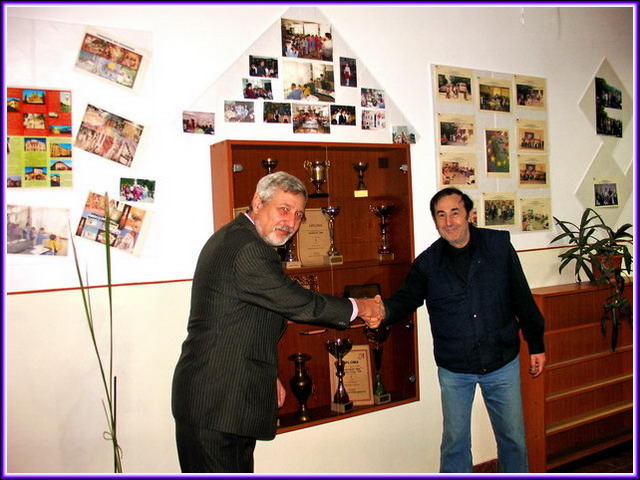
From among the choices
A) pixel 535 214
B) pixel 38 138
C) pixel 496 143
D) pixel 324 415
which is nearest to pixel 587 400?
pixel 535 214

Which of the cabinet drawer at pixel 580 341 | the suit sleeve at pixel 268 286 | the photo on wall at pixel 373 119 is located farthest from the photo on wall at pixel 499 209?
the suit sleeve at pixel 268 286

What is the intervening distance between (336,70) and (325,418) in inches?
73.9

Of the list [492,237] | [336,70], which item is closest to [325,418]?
[492,237]

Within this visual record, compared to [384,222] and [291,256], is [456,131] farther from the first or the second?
[291,256]

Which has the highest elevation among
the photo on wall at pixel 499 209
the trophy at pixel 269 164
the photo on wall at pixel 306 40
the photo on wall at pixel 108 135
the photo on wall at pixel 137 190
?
the photo on wall at pixel 306 40

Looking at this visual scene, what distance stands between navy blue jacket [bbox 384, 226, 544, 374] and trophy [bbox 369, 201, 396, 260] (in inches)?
15.5

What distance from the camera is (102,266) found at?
301 centimetres

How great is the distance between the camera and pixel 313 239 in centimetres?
349

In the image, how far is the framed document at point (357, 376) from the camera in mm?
3576

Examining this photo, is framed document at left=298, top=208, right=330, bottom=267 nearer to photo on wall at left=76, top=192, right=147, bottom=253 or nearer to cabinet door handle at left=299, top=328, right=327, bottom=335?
cabinet door handle at left=299, top=328, right=327, bottom=335

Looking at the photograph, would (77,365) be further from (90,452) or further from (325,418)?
(325,418)

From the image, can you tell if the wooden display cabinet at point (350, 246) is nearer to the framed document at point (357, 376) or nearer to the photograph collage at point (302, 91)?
the framed document at point (357, 376)

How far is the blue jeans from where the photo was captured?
3150mm

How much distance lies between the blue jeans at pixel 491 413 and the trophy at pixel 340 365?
0.54 m
